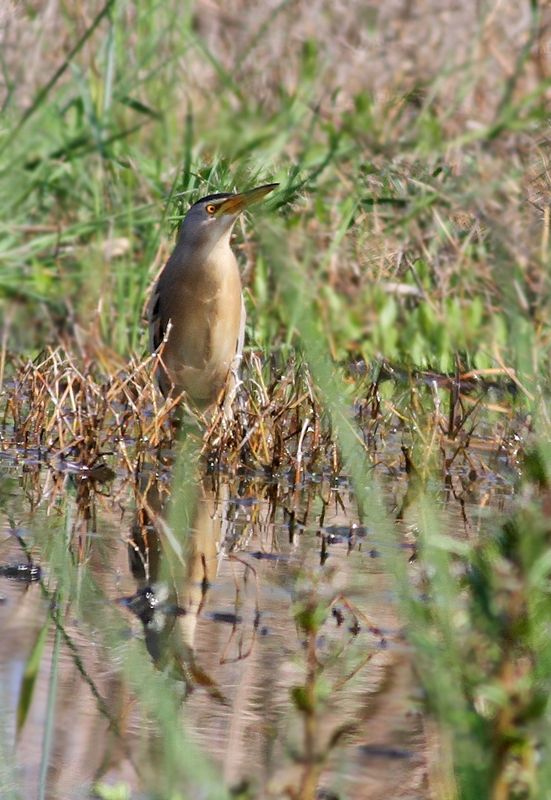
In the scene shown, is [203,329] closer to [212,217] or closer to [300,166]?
[212,217]

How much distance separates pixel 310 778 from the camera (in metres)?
1.90

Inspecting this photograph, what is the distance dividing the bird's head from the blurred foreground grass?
108 mm

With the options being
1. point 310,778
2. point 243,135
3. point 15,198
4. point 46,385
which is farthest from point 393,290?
point 310,778

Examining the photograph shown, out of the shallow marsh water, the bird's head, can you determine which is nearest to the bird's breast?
the bird's head

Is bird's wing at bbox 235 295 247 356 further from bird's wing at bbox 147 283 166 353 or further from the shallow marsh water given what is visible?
the shallow marsh water

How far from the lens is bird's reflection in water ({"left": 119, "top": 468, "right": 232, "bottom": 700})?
2.83 meters

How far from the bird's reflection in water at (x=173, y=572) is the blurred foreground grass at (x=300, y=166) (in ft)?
1.55

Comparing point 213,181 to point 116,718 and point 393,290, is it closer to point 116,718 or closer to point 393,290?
point 393,290

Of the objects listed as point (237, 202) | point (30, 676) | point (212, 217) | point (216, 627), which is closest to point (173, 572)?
point (216, 627)

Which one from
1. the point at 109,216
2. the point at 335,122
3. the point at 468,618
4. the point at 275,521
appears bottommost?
the point at 275,521

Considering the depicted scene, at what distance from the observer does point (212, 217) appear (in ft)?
19.0

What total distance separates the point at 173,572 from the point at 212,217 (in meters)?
2.51

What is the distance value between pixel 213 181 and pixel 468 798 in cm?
485

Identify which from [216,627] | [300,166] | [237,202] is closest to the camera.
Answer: [216,627]
